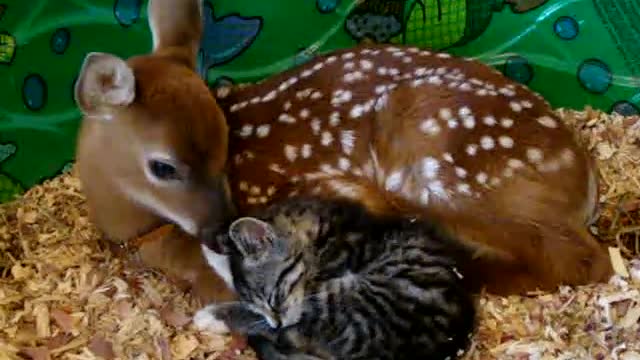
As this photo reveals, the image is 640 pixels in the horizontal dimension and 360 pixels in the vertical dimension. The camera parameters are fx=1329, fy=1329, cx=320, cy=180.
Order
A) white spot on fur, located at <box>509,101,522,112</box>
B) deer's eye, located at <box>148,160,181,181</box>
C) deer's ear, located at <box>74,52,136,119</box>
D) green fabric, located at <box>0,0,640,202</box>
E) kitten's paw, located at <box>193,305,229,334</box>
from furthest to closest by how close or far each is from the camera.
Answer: green fabric, located at <box>0,0,640,202</box>
white spot on fur, located at <box>509,101,522,112</box>
kitten's paw, located at <box>193,305,229,334</box>
deer's eye, located at <box>148,160,181,181</box>
deer's ear, located at <box>74,52,136,119</box>

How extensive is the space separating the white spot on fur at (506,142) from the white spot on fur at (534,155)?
0.05m

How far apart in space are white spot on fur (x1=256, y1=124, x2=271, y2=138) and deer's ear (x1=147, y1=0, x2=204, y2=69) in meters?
0.24

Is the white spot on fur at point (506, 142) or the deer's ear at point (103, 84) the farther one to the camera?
the white spot on fur at point (506, 142)

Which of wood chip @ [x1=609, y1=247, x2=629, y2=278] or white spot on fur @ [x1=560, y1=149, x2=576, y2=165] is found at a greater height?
white spot on fur @ [x1=560, y1=149, x2=576, y2=165]

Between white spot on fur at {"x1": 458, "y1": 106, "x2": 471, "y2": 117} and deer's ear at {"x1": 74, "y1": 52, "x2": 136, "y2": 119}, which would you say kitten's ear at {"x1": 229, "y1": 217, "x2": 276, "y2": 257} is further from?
white spot on fur at {"x1": 458, "y1": 106, "x2": 471, "y2": 117}

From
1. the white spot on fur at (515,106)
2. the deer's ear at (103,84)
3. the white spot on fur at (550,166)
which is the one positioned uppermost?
the deer's ear at (103,84)

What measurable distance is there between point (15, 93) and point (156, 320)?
828 millimetres

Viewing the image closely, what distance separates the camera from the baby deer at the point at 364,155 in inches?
123

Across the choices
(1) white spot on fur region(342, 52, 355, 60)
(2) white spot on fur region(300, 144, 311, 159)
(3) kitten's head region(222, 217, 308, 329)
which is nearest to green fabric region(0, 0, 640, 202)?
(1) white spot on fur region(342, 52, 355, 60)

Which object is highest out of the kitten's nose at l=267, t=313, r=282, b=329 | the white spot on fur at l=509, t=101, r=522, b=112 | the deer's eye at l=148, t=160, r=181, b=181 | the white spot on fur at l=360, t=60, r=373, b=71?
the white spot on fur at l=360, t=60, r=373, b=71

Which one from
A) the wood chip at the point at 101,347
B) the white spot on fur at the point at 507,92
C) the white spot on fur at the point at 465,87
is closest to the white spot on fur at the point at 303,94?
the white spot on fur at the point at 465,87

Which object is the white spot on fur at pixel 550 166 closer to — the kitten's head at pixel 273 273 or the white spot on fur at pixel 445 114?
the white spot on fur at pixel 445 114

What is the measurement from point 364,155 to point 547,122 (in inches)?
18.5

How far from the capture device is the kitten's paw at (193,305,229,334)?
326 centimetres
